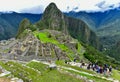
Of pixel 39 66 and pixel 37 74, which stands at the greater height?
pixel 39 66

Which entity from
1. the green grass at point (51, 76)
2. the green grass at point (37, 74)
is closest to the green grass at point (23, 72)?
the green grass at point (37, 74)

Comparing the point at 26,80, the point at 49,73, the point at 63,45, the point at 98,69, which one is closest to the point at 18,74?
the point at 26,80

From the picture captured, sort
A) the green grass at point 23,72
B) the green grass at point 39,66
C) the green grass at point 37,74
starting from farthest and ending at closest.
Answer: the green grass at point 39,66, the green grass at point 37,74, the green grass at point 23,72

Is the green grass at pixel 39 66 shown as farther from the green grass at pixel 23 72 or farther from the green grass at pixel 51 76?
Result: the green grass at pixel 23 72

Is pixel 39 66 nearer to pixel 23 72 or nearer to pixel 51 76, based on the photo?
pixel 51 76

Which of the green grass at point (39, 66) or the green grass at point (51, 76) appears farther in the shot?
the green grass at point (39, 66)

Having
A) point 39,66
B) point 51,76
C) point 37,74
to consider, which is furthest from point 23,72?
point 39,66

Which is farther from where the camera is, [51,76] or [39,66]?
[39,66]

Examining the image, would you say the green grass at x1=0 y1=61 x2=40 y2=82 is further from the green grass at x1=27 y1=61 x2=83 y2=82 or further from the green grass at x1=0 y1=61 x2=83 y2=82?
the green grass at x1=27 y1=61 x2=83 y2=82

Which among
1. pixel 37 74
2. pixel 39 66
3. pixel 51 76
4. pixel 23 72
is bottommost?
pixel 51 76

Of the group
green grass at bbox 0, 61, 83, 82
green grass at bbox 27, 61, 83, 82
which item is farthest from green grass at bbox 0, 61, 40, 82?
green grass at bbox 27, 61, 83, 82

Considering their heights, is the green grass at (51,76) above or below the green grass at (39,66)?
below
